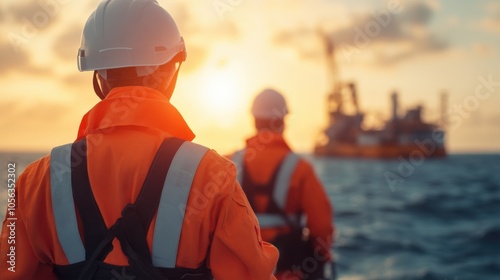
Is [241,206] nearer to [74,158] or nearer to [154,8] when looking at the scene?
[74,158]

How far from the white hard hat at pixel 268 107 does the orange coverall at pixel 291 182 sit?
0.18m

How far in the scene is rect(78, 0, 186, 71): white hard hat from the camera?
2.38m

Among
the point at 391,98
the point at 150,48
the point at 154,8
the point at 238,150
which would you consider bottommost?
the point at 391,98

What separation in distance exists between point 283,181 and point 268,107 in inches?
29.1

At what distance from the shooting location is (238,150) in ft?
17.5

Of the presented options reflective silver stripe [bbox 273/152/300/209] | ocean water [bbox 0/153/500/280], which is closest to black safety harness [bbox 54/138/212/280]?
ocean water [bbox 0/153/500/280]

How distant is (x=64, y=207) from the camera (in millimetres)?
2188

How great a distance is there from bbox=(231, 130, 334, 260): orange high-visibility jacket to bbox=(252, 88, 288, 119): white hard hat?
0.60 feet

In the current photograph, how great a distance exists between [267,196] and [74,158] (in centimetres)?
311

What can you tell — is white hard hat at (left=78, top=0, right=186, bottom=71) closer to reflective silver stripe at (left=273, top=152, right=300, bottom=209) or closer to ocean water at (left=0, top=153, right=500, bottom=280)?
ocean water at (left=0, top=153, right=500, bottom=280)

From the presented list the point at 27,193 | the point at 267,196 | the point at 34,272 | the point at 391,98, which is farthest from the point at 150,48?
the point at 391,98

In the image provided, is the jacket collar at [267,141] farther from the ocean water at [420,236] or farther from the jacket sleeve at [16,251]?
the jacket sleeve at [16,251]

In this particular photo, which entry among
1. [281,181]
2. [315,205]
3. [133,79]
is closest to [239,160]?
[281,181]

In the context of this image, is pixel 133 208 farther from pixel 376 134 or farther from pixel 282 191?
pixel 376 134
